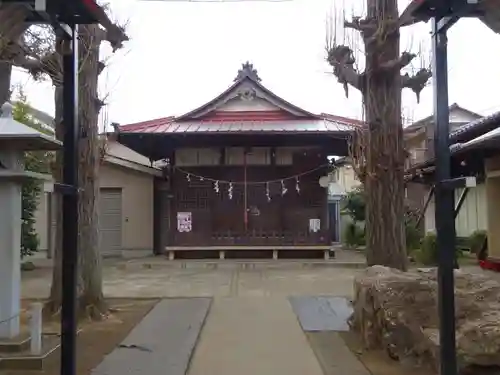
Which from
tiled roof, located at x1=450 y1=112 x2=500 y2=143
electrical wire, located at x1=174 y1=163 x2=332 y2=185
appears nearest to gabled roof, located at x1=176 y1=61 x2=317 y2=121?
electrical wire, located at x1=174 y1=163 x2=332 y2=185

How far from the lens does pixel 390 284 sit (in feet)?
23.7

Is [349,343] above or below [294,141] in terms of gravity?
below

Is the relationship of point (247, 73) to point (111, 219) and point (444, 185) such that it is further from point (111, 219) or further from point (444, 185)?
point (444, 185)

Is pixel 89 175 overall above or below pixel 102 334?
above

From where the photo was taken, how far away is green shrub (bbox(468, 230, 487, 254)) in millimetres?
17678

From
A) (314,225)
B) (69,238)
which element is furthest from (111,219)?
(69,238)

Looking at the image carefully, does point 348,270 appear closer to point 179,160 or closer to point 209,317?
point 179,160

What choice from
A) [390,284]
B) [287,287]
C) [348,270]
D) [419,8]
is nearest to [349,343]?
[390,284]

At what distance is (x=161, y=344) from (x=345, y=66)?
4874 mm

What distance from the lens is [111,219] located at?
76.5 feet

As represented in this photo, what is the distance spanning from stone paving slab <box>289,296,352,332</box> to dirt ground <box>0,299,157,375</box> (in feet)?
8.56

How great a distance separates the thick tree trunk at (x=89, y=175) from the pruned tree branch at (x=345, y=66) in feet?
12.3

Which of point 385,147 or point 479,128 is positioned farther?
point 479,128

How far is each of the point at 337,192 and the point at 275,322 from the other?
2282 centimetres
